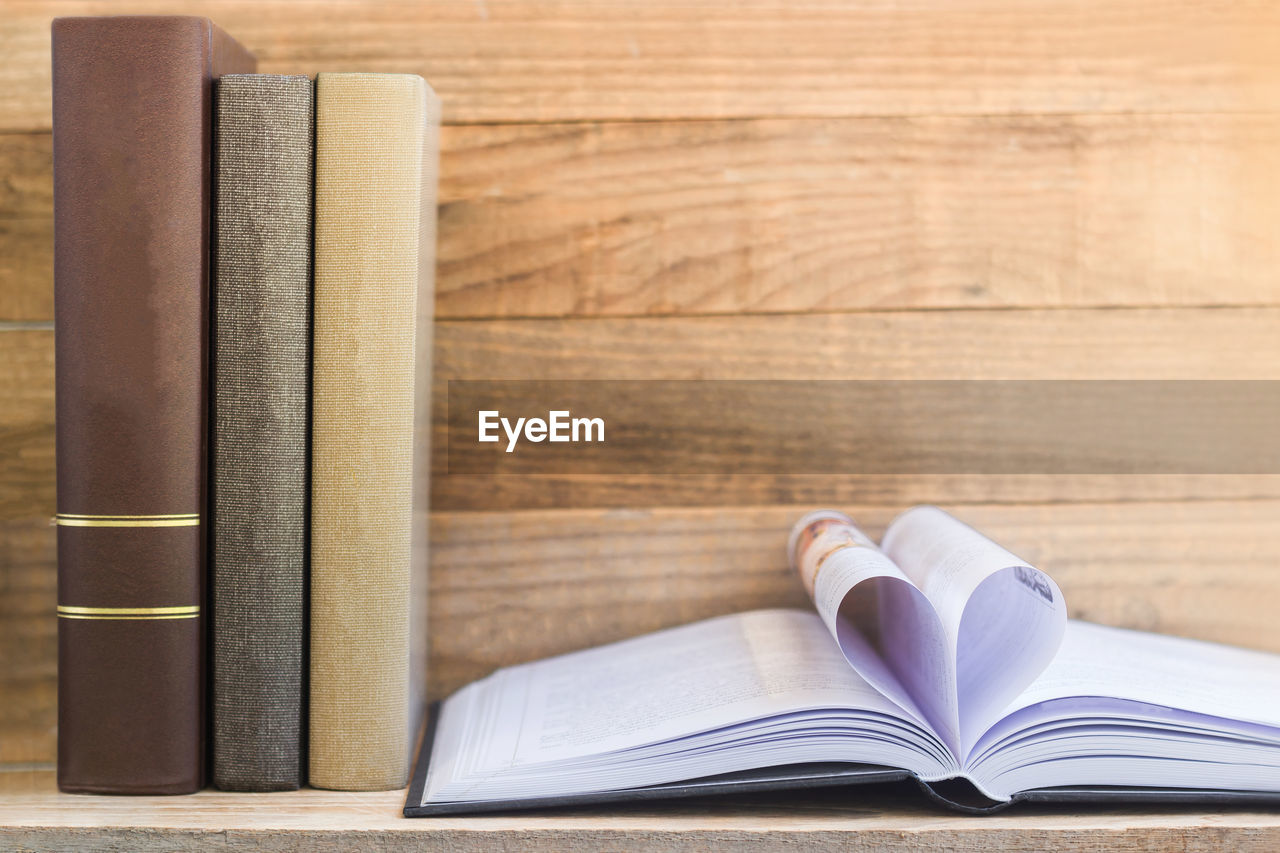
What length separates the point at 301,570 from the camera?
497 millimetres

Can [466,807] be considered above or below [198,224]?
below

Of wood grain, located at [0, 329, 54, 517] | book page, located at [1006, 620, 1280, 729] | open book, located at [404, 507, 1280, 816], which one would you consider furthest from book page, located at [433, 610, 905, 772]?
wood grain, located at [0, 329, 54, 517]

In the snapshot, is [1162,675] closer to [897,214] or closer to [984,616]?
[984,616]

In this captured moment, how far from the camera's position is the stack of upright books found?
1.55ft

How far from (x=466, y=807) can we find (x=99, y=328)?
1.03ft

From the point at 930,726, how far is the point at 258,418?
39 cm

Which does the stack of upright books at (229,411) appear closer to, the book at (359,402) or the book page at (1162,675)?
the book at (359,402)

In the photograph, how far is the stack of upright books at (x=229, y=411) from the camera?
1.55 ft

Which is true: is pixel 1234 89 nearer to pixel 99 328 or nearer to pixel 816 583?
pixel 816 583

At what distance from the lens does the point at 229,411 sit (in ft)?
1.59

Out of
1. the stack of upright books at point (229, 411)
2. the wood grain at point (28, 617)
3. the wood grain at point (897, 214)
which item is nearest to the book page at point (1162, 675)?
the wood grain at point (897, 214)

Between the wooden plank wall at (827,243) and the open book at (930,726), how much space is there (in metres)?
0.15

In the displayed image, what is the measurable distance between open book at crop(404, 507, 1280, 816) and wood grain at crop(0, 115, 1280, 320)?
24 centimetres

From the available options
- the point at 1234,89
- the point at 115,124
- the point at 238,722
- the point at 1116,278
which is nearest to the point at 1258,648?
the point at 1116,278
